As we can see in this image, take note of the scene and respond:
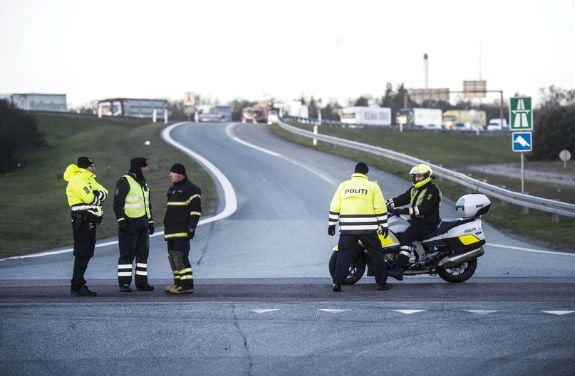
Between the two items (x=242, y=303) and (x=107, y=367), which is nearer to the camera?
(x=107, y=367)

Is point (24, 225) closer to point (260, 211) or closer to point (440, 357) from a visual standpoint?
point (260, 211)

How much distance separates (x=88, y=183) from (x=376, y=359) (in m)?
6.02

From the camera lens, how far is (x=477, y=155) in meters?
70.4

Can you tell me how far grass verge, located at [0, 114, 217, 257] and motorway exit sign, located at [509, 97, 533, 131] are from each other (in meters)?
9.11

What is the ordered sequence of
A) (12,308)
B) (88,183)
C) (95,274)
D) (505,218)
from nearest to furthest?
1. (12,308)
2. (88,183)
3. (95,274)
4. (505,218)

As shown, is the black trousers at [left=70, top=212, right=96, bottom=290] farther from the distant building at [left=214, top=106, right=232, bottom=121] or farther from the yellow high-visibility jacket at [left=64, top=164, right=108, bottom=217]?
the distant building at [left=214, top=106, right=232, bottom=121]

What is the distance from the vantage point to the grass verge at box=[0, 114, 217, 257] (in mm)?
22969

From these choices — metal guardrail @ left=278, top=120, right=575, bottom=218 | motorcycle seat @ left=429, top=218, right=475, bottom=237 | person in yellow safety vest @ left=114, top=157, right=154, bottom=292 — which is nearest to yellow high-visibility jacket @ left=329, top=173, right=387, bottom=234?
motorcycle seat @ left=429, top=218, right=475, bottom=237

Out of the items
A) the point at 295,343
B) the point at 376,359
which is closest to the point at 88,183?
the point at 295,343

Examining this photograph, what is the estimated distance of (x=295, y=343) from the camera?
822cm

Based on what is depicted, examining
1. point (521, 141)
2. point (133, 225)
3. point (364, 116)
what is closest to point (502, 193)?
point (521, 141)

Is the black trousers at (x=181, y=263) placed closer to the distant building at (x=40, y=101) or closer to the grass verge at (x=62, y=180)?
the grass verge at (x=62, y=180)

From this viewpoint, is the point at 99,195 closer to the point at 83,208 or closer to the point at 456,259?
the point at 83,208

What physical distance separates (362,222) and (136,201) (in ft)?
10.4
